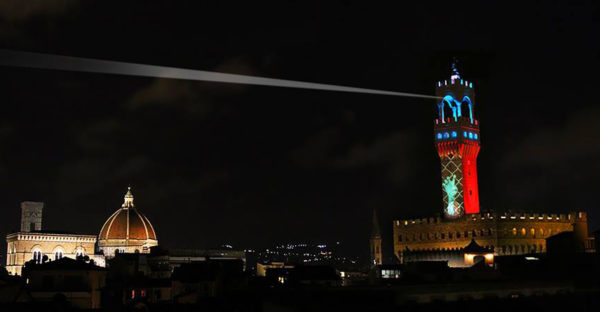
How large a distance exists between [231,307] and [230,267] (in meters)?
24.1

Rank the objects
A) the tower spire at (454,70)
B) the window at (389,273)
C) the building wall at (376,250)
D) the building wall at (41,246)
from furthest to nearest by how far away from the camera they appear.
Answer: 1. the building wall at (41,246)
2. the building wall at (376,250)
3. the tower spire at (454,70)
4. the window at (389,273)

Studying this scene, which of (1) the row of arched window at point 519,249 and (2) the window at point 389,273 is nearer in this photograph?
(2) the window at point 389,273

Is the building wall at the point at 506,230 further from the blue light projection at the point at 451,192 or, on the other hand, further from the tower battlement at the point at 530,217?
the blue light projection at the point at 451,192

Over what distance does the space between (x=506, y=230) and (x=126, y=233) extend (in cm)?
7981

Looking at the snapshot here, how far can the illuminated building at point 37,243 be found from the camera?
121688mm

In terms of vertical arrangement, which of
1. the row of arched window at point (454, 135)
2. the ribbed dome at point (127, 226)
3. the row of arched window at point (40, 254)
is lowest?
the row of arched window at point (40, 254)

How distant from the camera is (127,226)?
137 m

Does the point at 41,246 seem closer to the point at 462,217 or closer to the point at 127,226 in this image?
the point at 127,226

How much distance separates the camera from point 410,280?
54000mm

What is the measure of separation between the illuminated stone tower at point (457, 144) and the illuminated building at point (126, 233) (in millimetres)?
67208

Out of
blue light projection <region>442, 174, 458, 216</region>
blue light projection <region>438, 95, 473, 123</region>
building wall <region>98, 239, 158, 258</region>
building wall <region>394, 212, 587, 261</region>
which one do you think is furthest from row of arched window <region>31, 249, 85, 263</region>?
blue light projection <region>438, 95, 473, 123</region>

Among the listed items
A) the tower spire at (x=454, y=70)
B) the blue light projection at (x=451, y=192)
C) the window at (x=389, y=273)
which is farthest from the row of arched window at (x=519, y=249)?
the tower spire at (x=454, y=70)

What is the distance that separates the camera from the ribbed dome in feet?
447

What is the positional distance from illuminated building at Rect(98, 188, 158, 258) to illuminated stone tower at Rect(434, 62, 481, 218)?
67208 millimetres
